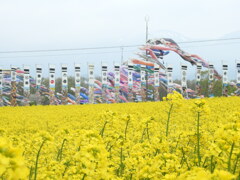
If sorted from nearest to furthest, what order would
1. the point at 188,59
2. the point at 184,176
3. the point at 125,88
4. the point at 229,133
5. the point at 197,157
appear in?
the point at 184,176, the point at 229,133, the point at 197,157, the point at 188,59, the point at 125,88

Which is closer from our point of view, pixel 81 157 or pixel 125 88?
pixel 81 157

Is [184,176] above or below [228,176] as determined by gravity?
below

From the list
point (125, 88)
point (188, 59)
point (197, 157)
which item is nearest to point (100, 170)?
point (197, 157)

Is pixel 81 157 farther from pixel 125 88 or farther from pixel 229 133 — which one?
pixel 125 88

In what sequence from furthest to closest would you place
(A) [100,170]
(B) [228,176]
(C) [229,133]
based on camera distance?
1. (C) [229,133]
2. (A) [100,170]
3. (B) [228,176]

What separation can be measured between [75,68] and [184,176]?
823 inches

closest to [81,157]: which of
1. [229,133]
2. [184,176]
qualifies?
[184,176]

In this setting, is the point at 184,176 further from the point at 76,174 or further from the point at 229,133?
the point at 76,174

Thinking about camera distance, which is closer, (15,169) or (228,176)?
(15,169)

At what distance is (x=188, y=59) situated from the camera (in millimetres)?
25344

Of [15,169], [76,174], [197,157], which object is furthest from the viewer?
[197,157]

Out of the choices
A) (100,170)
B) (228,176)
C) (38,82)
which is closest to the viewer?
(228,176)

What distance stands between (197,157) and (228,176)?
6.33 feet

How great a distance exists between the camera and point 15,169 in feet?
3.69
